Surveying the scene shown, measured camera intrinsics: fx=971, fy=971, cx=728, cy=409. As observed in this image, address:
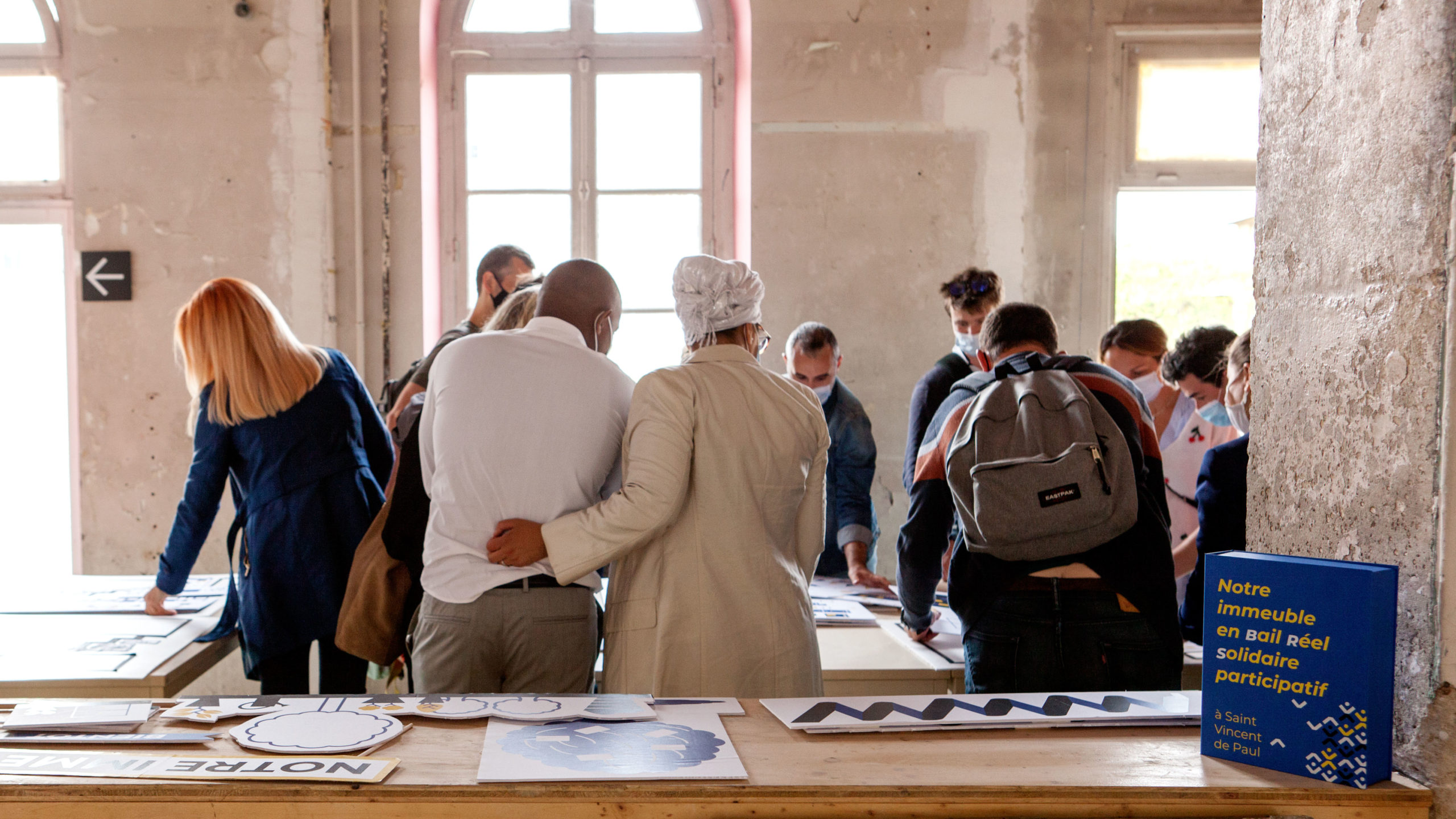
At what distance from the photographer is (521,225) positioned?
4.61 m

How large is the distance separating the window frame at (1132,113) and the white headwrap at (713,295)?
2.97m

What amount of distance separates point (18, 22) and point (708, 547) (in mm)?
4485

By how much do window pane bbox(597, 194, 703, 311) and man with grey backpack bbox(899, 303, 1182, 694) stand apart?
2.89 meters

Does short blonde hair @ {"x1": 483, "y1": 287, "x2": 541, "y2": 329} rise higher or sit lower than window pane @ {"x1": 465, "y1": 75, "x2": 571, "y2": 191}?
lower

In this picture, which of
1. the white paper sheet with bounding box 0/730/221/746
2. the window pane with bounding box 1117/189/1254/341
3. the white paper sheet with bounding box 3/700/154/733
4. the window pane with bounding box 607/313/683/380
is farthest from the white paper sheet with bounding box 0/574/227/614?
the window pane with bounding box 1117/189/1254/341

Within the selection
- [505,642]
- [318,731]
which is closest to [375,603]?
[505,642]

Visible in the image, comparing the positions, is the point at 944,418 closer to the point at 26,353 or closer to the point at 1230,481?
the point at 1230,481

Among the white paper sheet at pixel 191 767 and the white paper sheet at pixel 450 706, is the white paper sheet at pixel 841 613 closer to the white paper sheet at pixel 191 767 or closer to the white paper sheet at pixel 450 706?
the white paper sheet at pixel 450 706

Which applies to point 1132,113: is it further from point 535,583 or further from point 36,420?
point 36,420

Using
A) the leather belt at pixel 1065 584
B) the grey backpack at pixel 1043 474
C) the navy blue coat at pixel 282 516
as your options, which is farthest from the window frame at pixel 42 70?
the leather belt at pixel 1065 584

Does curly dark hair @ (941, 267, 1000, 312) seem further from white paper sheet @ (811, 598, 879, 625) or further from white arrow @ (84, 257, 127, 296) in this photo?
white arrow @ (84, 257, 127, 296)

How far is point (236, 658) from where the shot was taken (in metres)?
4.09

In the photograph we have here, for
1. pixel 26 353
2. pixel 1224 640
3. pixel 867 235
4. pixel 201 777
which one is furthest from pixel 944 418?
pixel 26 353

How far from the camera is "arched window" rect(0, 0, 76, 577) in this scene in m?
4.30
